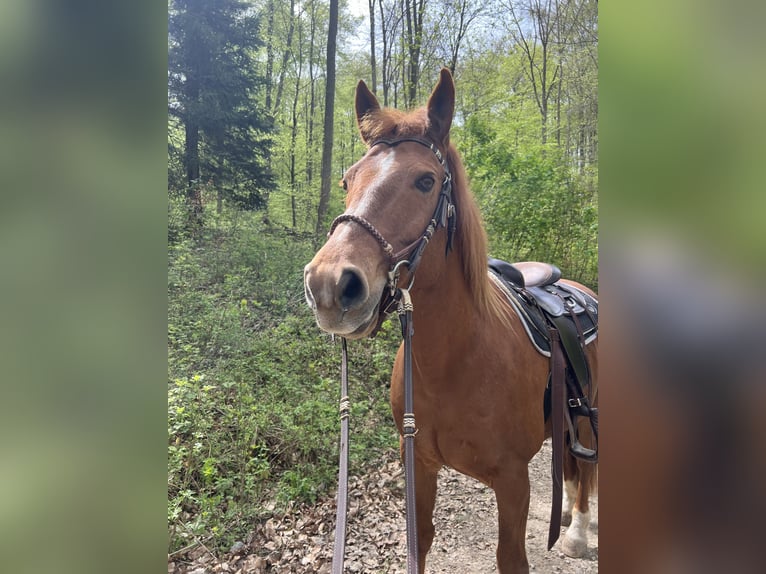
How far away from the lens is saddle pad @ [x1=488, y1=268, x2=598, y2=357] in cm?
224

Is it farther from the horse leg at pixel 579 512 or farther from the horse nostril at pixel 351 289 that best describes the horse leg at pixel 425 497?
the horse leg at pixel 579 512

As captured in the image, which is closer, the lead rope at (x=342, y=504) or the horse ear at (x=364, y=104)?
the lead rope at (x=342, y=504)

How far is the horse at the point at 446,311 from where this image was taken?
1.53m

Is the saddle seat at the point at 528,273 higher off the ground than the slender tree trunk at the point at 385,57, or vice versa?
the slender tree trunk at the point at 385,57

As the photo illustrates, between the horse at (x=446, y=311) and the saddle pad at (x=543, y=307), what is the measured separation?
0.10 metres

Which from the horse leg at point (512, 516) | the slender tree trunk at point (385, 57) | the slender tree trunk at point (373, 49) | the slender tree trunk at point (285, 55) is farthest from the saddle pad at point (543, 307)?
the slender tree trunk at point (285, 55)

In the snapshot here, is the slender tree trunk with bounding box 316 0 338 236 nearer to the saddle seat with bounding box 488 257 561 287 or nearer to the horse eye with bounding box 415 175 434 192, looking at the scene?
the saddle seat with bounding box 488 257 561 287

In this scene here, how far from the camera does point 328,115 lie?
7676 mm

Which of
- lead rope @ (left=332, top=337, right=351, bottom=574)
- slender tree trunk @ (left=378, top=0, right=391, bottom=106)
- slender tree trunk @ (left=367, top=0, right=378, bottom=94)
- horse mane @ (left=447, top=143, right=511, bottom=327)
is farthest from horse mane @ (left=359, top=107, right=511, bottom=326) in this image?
slender tree trunk @ (left=367, top=0, right=378, bottom=94)

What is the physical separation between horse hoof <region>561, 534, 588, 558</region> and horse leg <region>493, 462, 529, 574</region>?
150 cm
